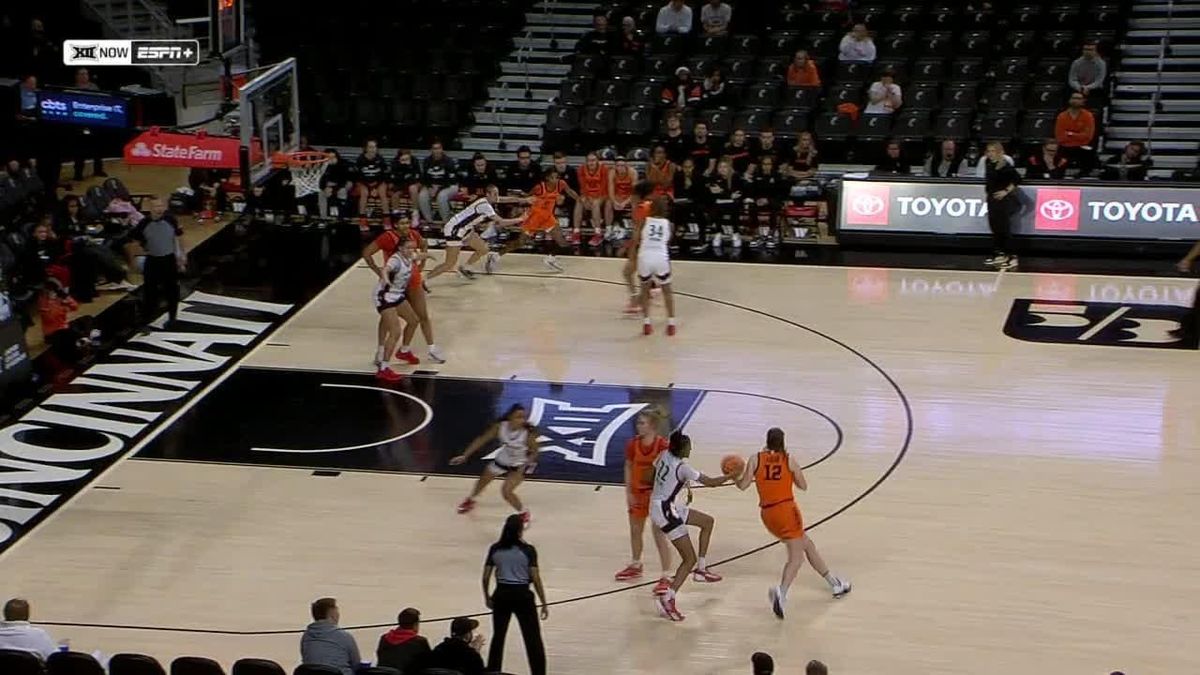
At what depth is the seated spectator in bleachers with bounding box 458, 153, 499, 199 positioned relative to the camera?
2458cm

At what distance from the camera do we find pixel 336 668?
1019 centimetres

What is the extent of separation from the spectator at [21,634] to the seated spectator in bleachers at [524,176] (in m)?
14.5

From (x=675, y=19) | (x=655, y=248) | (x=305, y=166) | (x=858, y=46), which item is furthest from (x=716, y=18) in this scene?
(x=655, y=248)

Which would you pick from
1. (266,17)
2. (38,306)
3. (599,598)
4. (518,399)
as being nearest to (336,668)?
(599,598)

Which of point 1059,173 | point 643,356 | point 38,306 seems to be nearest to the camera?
point 643,356

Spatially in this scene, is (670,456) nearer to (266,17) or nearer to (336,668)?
(336,668)

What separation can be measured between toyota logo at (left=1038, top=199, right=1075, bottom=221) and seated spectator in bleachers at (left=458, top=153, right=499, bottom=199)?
792cm

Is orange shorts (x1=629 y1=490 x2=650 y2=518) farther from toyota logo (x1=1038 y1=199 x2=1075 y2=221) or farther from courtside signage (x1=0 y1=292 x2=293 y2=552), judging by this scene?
toyota logo (x1=1038 y1=199 x2=1075 y2=221)

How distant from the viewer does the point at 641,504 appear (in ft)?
43.1

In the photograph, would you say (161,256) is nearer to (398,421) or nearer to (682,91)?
(398,421)

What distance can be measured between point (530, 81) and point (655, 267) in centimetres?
1045

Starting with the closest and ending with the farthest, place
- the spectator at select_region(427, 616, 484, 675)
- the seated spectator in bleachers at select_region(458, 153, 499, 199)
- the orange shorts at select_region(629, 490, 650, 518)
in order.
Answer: the spectator at select_region(427, 616, 484, 675) < the orange shorts at select_region(629, 490, 650, 518) < the seated spectator in bleachers at select_region(458, 153, 499, 199)

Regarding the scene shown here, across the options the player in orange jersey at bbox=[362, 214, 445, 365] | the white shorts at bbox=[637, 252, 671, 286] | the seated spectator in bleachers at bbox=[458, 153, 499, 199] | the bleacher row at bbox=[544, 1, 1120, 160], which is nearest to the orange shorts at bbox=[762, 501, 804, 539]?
the player in orange jersey at bbox=[362, 214, 445, 365]

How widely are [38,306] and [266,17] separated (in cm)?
1079
